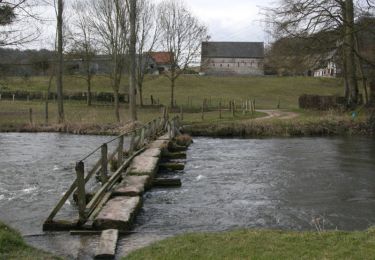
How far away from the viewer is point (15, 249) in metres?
8.29

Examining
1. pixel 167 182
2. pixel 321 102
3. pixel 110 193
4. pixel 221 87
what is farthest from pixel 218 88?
pixel 110 193

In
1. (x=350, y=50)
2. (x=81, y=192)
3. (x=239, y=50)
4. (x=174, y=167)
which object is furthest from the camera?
(x=239, y=50)

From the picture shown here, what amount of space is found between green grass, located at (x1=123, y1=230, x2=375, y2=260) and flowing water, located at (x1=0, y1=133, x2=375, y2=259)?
3.17 feet

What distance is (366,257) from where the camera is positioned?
7406 millimetres

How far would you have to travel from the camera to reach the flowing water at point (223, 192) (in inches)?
443

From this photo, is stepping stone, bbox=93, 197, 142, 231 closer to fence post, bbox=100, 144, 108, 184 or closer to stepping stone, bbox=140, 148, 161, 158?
fence post, bbox=100, 144, 108, 184

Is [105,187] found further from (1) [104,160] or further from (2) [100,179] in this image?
(2) [100,179]

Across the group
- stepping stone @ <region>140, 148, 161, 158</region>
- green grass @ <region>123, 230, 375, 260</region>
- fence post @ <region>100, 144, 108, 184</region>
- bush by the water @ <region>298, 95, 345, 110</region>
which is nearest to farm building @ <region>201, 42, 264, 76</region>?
bush by the water @ <region>298, 95, 345, 110</region>

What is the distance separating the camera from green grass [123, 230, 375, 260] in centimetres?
771

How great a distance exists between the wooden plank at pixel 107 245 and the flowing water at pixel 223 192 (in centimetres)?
19

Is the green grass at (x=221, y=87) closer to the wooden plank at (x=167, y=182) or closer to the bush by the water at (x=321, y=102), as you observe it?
the bush by the water at (x=321, y=102)

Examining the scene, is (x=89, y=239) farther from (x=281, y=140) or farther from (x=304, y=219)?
(x=281, y=140)

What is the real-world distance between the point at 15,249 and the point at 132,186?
5690 mm

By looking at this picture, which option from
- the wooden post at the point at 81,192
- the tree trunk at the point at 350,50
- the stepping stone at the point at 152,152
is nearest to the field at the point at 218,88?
the tree trunk at the point at 350,50
